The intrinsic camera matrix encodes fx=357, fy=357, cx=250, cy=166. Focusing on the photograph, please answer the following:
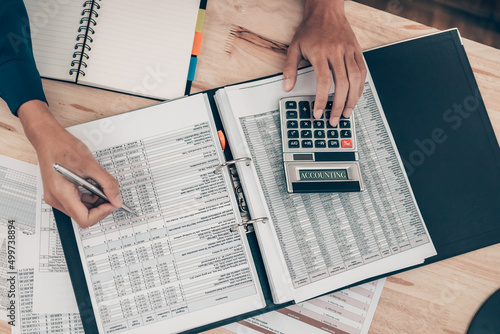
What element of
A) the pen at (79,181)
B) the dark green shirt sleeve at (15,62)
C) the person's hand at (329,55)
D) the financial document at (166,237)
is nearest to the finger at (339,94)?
the person's hand at (329,55)

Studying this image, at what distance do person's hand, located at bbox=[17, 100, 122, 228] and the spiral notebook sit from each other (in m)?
0.12

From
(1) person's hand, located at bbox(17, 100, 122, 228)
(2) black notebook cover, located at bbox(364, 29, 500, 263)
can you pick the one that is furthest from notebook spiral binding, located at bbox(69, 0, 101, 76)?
(2) black notebook cover, located at bbox(364, 29, 500, 263)

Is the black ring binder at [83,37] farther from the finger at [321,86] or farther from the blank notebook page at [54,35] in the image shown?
the finger at [321,86]

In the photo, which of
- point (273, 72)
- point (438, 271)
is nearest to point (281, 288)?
point (438, 271)

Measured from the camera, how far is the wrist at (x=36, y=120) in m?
0.66

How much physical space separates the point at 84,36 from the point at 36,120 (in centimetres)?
20

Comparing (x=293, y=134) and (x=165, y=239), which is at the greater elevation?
(x=293, y=134)

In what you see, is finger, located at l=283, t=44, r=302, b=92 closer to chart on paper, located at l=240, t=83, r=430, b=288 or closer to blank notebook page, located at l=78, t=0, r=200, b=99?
chart on paper, located at l=240, t=83, r=430, b=288

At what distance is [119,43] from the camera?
0.74 m

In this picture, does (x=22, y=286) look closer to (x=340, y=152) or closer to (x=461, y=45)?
(x=340, y=152)

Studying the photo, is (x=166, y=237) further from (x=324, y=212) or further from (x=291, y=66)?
(x=291, y=66)

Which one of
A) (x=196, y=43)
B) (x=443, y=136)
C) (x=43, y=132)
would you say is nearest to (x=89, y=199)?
(x=43, y=132)

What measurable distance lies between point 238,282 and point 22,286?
429mm

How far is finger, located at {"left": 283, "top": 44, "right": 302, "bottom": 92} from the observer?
0.74m
